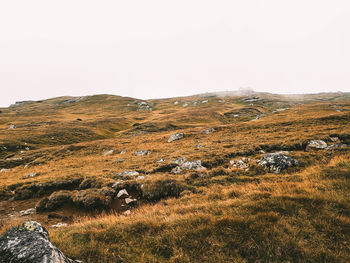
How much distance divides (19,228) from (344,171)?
14329 mm

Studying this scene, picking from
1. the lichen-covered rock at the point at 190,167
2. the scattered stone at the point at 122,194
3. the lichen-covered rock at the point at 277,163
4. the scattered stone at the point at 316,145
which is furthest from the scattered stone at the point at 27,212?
the scattered stone at the point at 316,145

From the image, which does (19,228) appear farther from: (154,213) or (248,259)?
(248,259)

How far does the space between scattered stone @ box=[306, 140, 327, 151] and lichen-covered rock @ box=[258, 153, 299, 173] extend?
4443 millimetres

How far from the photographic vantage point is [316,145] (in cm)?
1480

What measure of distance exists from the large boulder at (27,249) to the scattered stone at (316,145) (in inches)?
737

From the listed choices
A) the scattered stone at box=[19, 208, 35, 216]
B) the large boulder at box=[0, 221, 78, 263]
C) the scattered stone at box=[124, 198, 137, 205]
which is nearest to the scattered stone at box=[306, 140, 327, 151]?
the scattered stone at box=[124, 198, 137, 205]

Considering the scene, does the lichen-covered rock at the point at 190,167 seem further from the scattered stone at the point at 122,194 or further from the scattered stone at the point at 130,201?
the scattered stone at the point at 130,201

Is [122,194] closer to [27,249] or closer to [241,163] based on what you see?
[27,249]

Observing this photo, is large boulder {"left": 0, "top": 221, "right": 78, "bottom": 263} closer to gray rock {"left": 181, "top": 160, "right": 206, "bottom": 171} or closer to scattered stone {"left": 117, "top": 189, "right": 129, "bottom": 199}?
scattered stone {"left": 117, "top": 189, "right": 129, "bottom": 199}

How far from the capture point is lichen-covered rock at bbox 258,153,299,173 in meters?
11.5

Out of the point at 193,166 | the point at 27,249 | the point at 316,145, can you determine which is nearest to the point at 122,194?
the point at 193,166

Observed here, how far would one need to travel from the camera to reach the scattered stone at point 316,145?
14.5 metres

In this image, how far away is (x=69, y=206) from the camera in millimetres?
11125

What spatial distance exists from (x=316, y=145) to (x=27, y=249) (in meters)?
20.3
